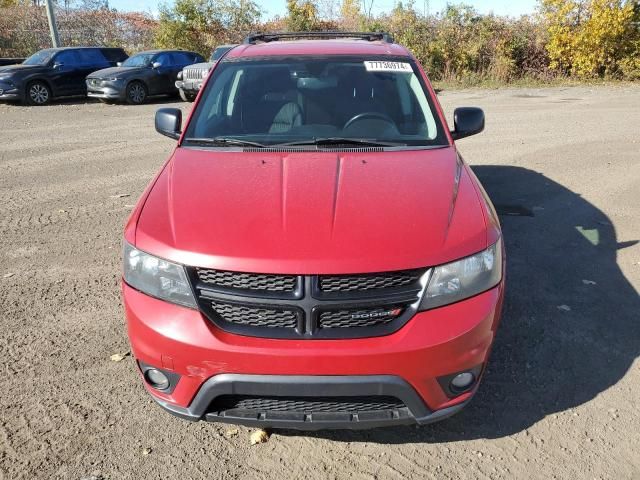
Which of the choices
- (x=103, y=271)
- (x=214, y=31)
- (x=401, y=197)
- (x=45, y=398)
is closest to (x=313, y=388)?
(x=401, y=197)

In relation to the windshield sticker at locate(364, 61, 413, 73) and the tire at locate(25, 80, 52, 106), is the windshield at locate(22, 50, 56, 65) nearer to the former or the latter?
the tire at locate(25, 80, 52, 106)

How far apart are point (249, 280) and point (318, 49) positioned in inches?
92.0

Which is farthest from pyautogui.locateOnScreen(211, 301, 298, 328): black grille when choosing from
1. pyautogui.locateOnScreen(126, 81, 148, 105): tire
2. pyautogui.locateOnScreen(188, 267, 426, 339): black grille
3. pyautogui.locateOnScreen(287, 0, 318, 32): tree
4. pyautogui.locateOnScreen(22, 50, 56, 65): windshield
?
pyautogui.locateOnScreen(287, 0, 318, 32): tree

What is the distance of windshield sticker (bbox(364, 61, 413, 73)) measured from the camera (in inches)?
152

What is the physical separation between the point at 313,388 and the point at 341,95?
7.15 feet

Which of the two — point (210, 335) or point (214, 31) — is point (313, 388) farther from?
point (214, 31)

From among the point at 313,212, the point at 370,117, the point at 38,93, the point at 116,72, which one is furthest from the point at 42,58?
the point at 313,212

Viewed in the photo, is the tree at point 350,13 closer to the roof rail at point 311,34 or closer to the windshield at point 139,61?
the windshield at point 139,61

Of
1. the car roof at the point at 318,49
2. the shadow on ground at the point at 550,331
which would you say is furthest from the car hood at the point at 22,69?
the shadow on ground at the point at 550,331

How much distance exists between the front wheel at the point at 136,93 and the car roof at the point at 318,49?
13.1 m

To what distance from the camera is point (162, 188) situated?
2914 mm

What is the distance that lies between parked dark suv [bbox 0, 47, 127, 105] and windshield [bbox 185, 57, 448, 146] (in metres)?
14.4

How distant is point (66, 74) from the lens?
16703 millimetres

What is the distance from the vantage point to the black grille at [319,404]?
7.69 feet
